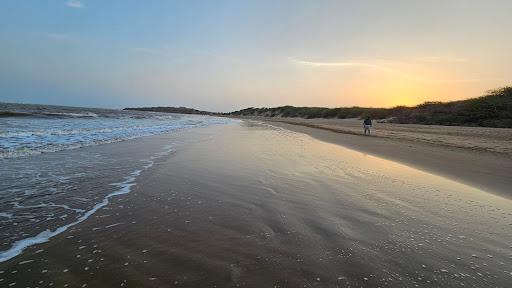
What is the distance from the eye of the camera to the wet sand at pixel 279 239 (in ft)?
10.0

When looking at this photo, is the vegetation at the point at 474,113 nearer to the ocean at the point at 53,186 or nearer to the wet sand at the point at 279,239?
the wet sand at the point at 279,239

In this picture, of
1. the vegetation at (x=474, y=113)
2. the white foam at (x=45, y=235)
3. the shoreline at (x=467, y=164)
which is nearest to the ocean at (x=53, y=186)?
the white foam at (x=45, y=235)

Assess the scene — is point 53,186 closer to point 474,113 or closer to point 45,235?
point 45,235

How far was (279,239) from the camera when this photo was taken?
401 cm

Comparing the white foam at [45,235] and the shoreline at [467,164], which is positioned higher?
the white foam at [45,235]

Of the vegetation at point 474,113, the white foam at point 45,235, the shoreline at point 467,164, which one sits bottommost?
the shoreline at point 467,164

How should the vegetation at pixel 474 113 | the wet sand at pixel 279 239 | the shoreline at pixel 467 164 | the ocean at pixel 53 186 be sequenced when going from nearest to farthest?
the wet sand at pixel 279 239 → the ocean at pixel 53 186 → the shoreline at pixel 467 164 → the vegetation at pixel 474 113

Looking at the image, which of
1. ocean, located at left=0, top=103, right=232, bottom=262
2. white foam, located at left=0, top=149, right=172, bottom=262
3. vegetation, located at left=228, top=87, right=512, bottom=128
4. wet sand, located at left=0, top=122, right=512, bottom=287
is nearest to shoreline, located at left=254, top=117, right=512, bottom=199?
wet sand, located at left=0, top=122, right=512, bottom=287

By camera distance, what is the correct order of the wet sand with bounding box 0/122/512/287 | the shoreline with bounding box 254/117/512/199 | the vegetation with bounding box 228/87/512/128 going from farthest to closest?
the vegetation with bounding box 228/87/512/128 < the shoreline with bounding box 254/117/512/199 < the wet sand with bounding box 0/122/512/287

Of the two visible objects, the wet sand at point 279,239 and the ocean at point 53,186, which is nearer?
the wet sand at point 279,239

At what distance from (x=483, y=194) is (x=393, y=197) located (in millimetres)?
2236

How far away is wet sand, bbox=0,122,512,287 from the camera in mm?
3053

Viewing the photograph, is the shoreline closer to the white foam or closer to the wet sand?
the wet sand

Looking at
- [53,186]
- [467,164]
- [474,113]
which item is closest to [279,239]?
[53,186]
